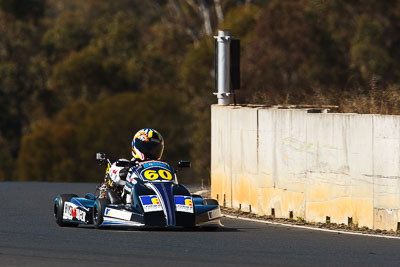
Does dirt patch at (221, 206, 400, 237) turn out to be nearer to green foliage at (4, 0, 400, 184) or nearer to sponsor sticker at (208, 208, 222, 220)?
sponsor sticker at (208, 208, 222, 220)

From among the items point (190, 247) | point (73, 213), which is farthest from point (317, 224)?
point (190, 247)

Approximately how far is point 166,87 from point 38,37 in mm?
10668

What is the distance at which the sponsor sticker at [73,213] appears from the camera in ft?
51.4

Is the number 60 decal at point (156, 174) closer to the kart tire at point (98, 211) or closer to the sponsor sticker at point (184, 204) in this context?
the sponsor sticker at point (184, 204)

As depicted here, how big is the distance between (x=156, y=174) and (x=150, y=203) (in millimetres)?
783

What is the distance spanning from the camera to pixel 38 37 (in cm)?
6588

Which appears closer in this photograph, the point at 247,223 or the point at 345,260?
the point at 345,260

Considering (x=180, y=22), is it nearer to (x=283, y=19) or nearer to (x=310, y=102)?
(x=283, y=19)

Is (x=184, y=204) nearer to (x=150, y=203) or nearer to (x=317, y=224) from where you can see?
(x=150, y=203)

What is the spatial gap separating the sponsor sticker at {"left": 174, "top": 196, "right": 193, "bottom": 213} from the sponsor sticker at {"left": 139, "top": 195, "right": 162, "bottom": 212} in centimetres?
27

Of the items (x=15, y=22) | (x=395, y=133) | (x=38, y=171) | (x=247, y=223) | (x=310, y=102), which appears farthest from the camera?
(x=15, y=22)

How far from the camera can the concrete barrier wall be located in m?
15.5

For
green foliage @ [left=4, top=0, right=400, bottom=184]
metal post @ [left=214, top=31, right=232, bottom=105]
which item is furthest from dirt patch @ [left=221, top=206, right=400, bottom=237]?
green foliage @ [left=4, top=0, right=400, bottom=184]

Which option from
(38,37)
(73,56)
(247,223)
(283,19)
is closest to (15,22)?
(38,37)
